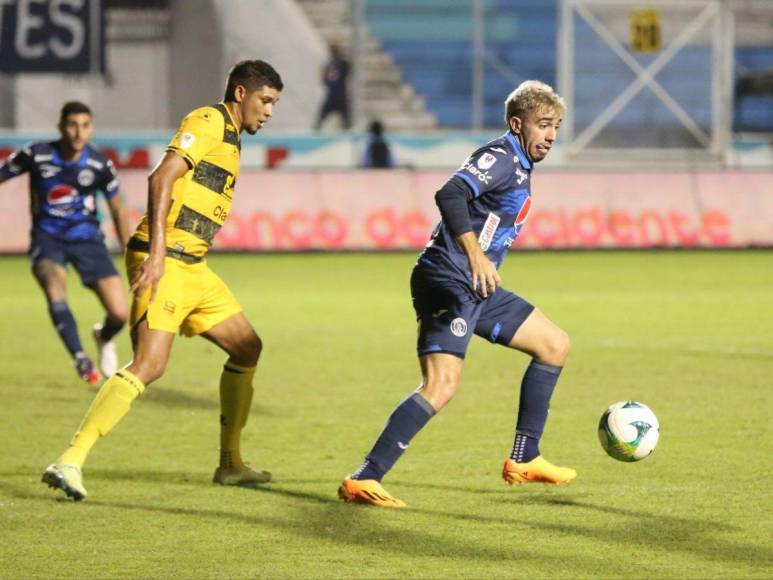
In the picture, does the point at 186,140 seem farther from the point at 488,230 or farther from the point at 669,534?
the point at 669,534

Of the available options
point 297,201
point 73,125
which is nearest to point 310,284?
point 297,201

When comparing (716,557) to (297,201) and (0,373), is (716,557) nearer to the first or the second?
(0,373)

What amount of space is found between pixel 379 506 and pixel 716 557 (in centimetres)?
168

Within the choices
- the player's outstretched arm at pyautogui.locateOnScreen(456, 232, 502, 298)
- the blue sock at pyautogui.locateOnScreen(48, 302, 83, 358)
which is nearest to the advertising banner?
the blue sock at pyautogui.locateOnScreen(48, 302, 83, 358)

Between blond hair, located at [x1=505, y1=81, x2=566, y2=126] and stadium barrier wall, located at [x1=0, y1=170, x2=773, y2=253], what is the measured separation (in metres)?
16.3

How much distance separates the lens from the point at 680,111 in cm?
3200

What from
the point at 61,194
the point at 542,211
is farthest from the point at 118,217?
the point at 542,211

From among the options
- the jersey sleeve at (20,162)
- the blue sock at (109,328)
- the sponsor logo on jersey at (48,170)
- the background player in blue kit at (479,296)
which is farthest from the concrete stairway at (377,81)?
the background player in blue kit at (479,296)

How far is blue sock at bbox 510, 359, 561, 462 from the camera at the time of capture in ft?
25.7

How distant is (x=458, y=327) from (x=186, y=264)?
1.32 metres

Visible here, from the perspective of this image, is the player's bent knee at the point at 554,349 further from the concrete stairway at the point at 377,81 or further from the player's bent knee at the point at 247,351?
the concrete stairway at the point at 377,81

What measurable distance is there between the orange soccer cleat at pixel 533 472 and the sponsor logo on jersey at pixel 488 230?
42.1 inches

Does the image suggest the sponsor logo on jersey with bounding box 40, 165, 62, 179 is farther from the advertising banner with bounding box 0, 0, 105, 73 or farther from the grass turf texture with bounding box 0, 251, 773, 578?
the advertising banner with bounding box 0, 0, 105, 73

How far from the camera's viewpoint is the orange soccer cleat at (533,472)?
778 cm
